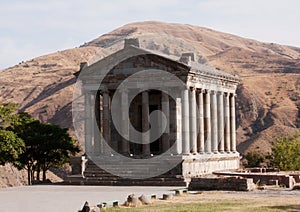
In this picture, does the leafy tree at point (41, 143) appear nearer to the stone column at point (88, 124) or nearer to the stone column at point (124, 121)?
the stone column at point (88, 124)

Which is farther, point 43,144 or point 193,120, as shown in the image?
point 43,144

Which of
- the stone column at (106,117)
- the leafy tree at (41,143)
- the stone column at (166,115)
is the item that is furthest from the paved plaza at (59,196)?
the leafy tree at (41,143)

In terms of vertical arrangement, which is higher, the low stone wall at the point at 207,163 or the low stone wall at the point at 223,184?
the low stone wall at the point at 207,163

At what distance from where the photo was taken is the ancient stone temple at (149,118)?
44250 mm

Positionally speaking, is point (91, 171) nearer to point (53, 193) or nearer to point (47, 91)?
point (53, 193)

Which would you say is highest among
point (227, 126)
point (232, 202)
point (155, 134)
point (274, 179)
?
point (227, 126)

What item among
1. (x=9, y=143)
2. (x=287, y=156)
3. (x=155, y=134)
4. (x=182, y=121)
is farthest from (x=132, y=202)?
(x=287, y=156)

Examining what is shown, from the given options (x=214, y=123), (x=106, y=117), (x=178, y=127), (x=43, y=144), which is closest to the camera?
(x=178, y=127)

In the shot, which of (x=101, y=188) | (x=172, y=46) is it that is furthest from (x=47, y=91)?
(x=101, y=188)

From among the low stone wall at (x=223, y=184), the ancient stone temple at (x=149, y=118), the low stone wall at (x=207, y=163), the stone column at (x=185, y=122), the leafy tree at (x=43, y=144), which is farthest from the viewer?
the leafy tree at (x=43, y=144)

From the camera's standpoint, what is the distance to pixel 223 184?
36156 mm

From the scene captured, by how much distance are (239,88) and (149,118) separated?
6623cm

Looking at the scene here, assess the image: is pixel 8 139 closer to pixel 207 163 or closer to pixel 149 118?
pixel 149 118

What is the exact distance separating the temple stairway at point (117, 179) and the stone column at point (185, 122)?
2.34 m
